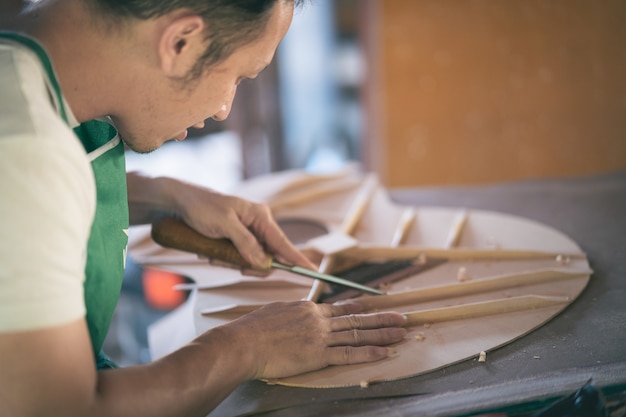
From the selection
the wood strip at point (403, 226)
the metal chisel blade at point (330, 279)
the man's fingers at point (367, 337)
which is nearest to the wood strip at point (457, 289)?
the metal chisel blade at point (330, 279)

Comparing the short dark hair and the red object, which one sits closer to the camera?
the short dark hair

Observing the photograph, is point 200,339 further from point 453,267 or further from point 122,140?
point 453,267

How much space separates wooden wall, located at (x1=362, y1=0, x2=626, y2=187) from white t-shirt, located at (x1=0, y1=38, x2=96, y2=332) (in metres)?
3.06

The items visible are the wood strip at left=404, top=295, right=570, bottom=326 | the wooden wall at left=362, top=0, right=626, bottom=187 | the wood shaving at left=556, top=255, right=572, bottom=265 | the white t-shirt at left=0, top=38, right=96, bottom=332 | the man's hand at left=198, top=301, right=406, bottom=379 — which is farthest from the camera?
the wooden wall at left=362, top=0, right=626, bottom=187

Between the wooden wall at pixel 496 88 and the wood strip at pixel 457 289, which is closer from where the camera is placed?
the wood strip at pixel 457 289

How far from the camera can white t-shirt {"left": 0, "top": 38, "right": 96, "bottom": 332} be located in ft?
3.61

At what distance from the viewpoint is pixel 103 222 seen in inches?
59.8

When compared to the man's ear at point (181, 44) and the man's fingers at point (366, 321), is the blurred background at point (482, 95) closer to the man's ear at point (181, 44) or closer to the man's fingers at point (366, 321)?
the man's fingers at point (366, 321)

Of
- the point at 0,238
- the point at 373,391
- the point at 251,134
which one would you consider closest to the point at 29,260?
the point at 0,238

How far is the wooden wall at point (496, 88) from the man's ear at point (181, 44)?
276 cm

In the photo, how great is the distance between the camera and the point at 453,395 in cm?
141

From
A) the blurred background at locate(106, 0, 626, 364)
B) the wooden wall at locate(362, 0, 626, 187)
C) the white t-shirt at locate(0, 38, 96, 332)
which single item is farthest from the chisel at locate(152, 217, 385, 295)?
the wooden wall at locate(362, 0, 626, 187)

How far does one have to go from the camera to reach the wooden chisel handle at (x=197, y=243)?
2.03 meters

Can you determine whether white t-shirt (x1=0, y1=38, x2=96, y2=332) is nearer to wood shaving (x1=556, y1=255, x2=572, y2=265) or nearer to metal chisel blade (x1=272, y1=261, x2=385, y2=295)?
metal chisel blade (x1=272, y1=261, x2=385, y2=295)
